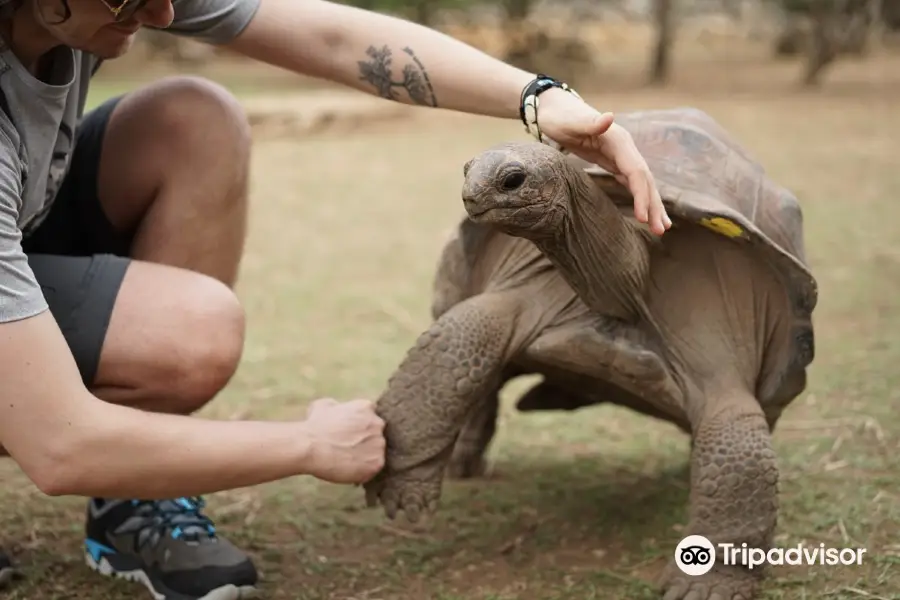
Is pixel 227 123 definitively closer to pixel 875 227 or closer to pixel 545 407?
pixel 545 407

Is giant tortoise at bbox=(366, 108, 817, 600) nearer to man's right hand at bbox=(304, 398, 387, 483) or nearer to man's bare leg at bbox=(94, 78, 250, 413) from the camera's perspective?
man's right hand at bbox=(304, 398, 387, 483)

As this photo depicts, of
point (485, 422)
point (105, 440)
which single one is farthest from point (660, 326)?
point (105, 440)

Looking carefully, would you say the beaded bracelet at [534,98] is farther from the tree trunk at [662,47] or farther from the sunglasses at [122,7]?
the tree trunk at [662,47]

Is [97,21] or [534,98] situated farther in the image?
[534,98]

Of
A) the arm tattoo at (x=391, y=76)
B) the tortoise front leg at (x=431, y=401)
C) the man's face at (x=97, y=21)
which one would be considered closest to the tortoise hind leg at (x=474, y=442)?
the tortoise front leg at (x=431, y=401)

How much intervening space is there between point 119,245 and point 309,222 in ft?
11.1

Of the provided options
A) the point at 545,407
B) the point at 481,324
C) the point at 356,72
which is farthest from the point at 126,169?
the point at 545,407

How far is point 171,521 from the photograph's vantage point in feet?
6.59

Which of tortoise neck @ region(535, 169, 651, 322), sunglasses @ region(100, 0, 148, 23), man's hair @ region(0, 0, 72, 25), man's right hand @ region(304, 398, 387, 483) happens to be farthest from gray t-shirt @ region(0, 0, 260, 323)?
tortoise neck @ region(535, 169, 651, 322)

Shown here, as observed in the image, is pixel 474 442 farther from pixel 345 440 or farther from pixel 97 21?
pixel 97 21

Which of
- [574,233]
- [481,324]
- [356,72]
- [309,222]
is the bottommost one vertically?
[309,222]

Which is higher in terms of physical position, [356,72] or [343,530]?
[356,72]

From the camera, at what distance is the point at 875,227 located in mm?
4977

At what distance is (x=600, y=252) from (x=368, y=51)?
0.58 m
